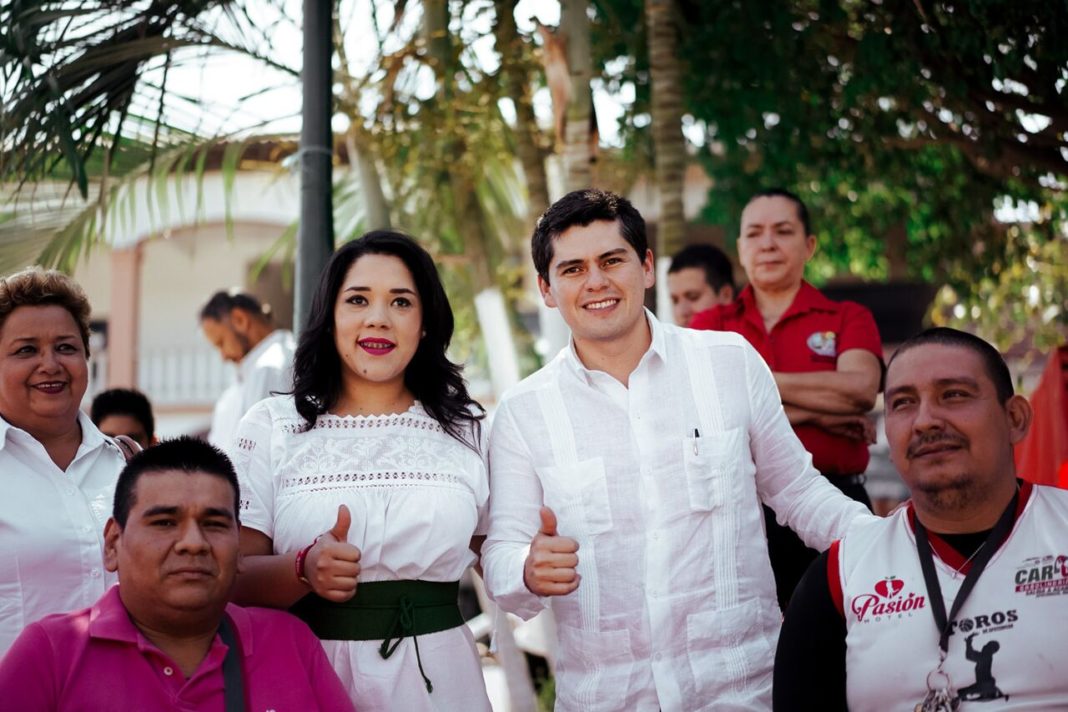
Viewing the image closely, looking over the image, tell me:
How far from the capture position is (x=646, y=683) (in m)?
3.22

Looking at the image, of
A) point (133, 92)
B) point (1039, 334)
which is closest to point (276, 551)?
point (133, 92)

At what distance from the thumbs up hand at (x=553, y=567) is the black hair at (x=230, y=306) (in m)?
5.04

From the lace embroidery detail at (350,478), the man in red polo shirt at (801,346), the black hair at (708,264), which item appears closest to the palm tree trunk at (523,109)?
the black hair at (708,264)

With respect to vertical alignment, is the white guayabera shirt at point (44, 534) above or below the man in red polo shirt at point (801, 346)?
below

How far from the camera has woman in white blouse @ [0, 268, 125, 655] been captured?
3.43 m

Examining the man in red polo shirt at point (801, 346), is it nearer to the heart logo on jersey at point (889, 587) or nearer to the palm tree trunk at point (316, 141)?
the heart logo on jersey at point (889, 587)

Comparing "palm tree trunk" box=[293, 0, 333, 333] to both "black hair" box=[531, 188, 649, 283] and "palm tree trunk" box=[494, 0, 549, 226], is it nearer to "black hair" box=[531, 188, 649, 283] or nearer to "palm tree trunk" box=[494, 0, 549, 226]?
"black hair" box=[531, 188, 649, 283]

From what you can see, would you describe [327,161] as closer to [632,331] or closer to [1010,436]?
[632,331]

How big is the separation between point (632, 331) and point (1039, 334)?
8.20 m

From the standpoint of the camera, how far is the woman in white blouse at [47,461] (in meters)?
3.43

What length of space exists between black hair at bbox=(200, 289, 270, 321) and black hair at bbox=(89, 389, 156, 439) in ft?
5.59

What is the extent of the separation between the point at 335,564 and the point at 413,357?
798 mm

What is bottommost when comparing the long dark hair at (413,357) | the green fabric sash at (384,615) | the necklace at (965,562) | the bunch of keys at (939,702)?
the bunch of keys at (939,702)

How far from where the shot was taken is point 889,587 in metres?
2.83
